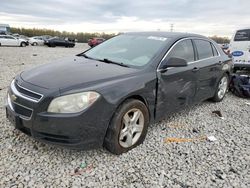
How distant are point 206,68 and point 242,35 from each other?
5.18m

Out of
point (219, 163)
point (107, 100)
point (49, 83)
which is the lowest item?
point (219, 163)

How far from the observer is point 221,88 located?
519 centimetres

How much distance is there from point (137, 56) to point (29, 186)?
7.09ft

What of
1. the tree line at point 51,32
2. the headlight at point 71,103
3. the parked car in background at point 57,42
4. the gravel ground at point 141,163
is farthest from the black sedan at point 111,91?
the tree line at point 51,32

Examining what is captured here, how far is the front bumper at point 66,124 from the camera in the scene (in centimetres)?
225

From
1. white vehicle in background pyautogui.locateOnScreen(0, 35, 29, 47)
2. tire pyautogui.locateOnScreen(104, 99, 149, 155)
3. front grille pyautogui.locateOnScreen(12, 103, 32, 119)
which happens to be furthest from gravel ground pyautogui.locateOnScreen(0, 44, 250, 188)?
white vehicle in background pyautogui.locateOnScreen(0, 35, 29, 47)

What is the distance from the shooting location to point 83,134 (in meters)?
2.34

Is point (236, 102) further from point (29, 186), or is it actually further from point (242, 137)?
Answer: point (29, 186)

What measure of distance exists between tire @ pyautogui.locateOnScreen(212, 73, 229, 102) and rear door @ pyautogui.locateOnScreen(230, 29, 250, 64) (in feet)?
11.0

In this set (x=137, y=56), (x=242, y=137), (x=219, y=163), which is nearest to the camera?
(x=219, y=163)

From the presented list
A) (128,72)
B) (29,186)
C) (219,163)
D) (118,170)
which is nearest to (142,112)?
(128,72)

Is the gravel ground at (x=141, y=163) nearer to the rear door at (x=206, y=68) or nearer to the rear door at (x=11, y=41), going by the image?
the rear door at (x=206, y=68)

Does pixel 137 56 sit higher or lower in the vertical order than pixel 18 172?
higher

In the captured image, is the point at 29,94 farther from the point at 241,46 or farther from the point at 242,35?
the point at 242,35
